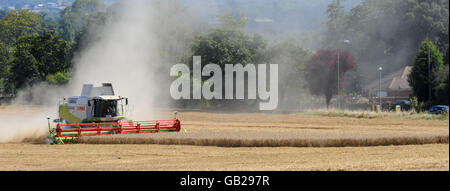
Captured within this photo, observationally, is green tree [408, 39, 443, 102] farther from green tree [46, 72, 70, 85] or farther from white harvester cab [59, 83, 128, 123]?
green tree [46, 72, 70, 85]

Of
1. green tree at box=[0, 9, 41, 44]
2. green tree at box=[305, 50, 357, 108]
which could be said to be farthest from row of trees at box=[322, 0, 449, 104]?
green tree at box=[0, 9, 41, 44]

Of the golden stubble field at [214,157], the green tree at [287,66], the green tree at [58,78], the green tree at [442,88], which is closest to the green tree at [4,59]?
the green tree at [58,78]

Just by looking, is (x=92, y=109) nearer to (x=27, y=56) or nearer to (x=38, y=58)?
(x=27, y=56)

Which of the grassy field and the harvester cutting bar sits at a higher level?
the harvester cutting bar

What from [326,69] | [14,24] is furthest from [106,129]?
[14,24]

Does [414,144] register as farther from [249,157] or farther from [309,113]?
[309,113]

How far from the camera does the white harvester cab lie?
37594 millimetres

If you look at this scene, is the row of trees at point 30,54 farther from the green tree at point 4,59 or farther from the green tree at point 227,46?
the green tree at point 227,46

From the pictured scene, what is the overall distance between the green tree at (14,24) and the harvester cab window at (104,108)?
184 feet

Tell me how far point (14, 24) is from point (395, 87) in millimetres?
58215

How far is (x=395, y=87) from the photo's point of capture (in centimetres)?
8381

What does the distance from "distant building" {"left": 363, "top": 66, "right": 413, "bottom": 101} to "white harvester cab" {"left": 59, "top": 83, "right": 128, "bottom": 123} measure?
49.4 m

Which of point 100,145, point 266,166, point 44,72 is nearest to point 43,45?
point 44,72

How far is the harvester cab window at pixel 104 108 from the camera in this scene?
124ft
